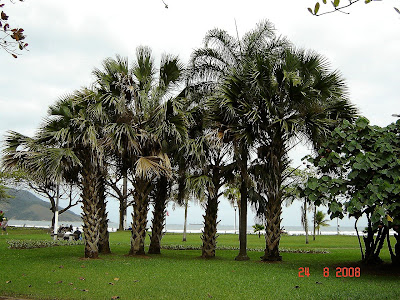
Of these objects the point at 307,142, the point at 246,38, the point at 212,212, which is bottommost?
the point at 212,212

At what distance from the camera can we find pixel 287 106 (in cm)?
1555

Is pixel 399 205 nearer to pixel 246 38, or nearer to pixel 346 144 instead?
pixel 346 144

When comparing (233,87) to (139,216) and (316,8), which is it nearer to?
(139,216)

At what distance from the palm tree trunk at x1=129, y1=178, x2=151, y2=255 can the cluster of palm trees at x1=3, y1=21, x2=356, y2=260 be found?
1.6 inches

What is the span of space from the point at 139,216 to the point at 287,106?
7.22 metres

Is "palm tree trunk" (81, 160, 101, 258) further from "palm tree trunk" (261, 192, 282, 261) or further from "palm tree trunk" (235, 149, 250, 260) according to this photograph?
"palm tree trunk" (261, 192, 282, 261)

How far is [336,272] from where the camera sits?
12516 millimetres

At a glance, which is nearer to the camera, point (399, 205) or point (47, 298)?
point (47, 298)

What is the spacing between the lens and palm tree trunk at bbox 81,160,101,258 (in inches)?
607

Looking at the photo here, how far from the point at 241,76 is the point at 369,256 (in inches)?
312

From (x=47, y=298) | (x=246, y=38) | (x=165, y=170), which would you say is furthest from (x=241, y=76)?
(x=47, y=298)

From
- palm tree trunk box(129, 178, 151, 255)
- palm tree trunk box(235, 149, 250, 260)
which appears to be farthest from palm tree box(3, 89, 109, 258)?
palm tree trunk box(235, 149, 250, 260)

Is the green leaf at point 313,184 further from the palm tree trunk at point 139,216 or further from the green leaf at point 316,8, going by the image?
the green leaf at point 316,8
